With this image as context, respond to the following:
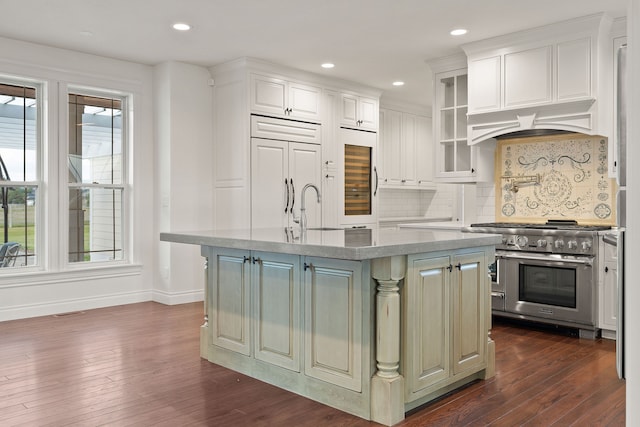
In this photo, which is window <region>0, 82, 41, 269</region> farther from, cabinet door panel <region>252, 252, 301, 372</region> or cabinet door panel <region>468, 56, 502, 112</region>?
cabinet door panel <region>468, 56, 502, 112</region>

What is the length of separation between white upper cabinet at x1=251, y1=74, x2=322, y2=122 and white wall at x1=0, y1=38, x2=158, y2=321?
4.04 ft

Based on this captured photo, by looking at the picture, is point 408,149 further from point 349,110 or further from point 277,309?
point 277,309

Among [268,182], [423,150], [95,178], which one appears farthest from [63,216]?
[423,150]

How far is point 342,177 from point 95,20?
11.1 ft

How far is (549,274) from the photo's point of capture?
14.7ft

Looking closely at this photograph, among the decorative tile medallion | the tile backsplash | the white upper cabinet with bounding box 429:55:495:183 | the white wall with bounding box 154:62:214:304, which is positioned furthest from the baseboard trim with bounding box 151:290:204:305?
the decorative tile medallion

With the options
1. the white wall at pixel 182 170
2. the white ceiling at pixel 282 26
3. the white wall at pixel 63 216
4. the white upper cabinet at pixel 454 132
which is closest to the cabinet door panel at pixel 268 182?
the white wall at pixel 182 170

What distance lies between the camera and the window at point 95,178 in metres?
5.55

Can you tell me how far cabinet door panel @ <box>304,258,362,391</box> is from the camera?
2676 mm

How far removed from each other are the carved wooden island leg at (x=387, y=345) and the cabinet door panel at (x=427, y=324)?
3.3 inches

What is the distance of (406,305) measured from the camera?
2684 mm

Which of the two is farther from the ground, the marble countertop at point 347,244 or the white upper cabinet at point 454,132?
the white upper cabinet at point 454,132

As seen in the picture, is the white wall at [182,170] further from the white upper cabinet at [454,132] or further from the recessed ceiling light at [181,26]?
the white upper cabinet at [454,132]

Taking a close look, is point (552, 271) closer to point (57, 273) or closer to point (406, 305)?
point (406, 305)
